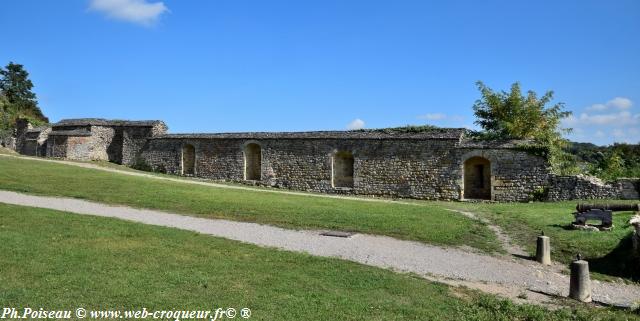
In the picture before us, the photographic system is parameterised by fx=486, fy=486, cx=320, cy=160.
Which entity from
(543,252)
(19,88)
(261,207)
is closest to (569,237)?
(543,252)

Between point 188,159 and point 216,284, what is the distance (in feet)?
82.2

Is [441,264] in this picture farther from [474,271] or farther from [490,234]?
[490,234]

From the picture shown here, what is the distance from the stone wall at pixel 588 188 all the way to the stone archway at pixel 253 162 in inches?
640

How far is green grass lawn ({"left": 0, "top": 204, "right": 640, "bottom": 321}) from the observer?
6930 mm

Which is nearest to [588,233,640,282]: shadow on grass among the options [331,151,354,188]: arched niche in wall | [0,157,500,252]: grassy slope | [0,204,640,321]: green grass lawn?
[0,157,500,252]: grassy slope

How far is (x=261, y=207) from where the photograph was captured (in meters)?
17.1

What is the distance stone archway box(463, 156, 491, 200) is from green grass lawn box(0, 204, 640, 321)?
17.4 m

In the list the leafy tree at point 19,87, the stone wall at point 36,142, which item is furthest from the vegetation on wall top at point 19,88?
the stone wall at point 36,142

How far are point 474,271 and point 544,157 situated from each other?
565 inches

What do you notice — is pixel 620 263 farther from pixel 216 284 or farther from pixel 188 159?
pixel 188 159

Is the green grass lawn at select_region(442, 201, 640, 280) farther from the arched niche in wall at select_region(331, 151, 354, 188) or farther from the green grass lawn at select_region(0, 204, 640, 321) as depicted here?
the arched niche in wall at select_region(331, 151, 354, 188)

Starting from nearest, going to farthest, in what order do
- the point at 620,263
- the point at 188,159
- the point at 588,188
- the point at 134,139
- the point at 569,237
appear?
the point at 620,263 < the point at 569,237 < the point at 588,188 < the point at 188,159 < the point at 134,139

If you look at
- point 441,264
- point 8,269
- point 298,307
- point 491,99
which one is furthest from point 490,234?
point 491,99

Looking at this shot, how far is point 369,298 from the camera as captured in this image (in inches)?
310
